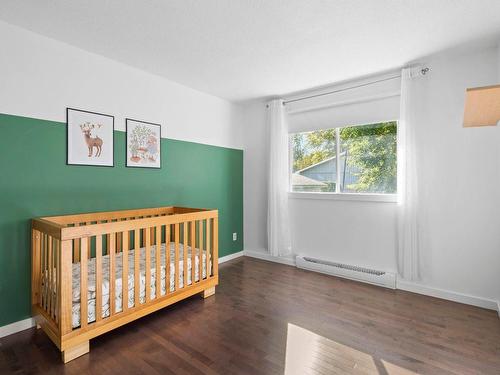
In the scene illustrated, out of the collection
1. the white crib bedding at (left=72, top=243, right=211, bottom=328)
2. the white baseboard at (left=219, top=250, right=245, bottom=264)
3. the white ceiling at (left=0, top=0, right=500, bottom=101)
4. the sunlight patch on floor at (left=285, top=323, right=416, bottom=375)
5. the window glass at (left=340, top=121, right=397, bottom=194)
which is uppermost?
the white ceiling at (left=0, top=0, right=500, bottom=101)

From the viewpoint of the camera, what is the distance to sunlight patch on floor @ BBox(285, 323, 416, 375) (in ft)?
5.40

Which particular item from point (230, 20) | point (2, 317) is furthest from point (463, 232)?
point (2, 317)

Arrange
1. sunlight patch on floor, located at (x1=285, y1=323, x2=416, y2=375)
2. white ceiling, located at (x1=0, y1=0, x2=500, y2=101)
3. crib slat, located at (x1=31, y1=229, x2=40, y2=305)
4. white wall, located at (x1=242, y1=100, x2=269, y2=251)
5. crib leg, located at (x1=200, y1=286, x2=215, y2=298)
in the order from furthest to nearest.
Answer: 1. white wall, located at (x1=242, y1=100, x2=269, y2=251)
2. crib leg, located at (x1=200, y1=286, x2=215, y2=298)
3. crib slat, located at (x1=31, y1=229, x2=40, y2=305)
4. white ceiling, located at (x1=0, y1=0, x2=500, y2=101)
5. sunlight patch on floor, located at (x1=285, y1=323, x2=416, y2=375)

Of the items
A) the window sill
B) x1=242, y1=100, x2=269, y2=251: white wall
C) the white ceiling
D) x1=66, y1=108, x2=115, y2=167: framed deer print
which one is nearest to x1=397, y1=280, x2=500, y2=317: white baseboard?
the window sill

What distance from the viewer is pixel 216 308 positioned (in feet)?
8.12

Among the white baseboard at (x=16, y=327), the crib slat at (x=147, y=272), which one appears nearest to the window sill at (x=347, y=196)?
→ the crib slat at (x=147, y=272)

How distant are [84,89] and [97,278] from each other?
5.64ft

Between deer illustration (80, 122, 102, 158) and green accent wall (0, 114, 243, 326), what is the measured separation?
158 mm

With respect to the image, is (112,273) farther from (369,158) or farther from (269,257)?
(369,158)

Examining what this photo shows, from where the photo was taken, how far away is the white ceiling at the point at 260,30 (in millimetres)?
1867

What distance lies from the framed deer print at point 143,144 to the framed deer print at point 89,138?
19cm

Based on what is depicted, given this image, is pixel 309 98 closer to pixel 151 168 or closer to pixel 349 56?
pixel 349 56

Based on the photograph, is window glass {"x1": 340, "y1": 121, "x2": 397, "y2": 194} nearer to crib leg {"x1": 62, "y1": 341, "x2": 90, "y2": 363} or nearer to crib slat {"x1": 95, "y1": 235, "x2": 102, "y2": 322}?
crib slat {"x1": 95, "y1": 235, "x2": 102, "y2": 322}

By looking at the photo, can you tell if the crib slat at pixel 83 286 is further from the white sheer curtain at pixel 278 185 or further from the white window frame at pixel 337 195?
the white window frame at pixel 337 195
